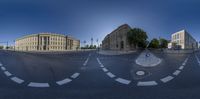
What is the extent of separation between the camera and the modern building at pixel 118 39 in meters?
7.25

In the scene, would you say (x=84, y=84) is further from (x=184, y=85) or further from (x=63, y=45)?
(x=184, y=85)

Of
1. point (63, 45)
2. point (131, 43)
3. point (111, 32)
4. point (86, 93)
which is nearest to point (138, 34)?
point (131, 43)

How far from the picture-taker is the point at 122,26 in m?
7.20

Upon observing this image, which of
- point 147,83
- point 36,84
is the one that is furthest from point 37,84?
point 147,83

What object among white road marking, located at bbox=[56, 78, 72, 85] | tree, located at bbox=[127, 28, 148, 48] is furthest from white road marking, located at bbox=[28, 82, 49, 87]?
tree, located at bbox=[127, 28, 148, 48]

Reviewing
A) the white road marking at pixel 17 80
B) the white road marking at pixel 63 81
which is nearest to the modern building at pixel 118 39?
the white road marking at pixel 63 81

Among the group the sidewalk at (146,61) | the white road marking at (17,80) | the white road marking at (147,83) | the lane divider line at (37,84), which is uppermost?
the sidewalk at (146,61)

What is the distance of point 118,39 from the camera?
766 cm

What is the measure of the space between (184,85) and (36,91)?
4.30 meters

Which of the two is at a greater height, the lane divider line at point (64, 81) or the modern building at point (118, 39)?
the modern building at point (118, 39)

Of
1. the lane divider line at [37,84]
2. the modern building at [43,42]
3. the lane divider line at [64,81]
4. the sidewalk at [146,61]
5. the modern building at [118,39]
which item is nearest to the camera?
the lane divider line at [37,84]

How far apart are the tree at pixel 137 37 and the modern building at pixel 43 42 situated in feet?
7.87

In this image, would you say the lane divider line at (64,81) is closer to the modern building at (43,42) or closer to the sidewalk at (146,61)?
the modern building at (43,42)

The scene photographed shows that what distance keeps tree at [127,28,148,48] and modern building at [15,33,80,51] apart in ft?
7.87
